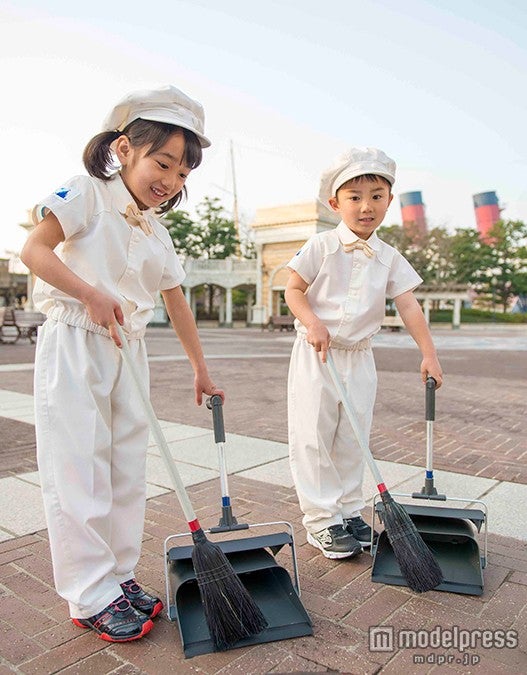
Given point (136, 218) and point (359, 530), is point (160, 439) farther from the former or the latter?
point (359, 530)

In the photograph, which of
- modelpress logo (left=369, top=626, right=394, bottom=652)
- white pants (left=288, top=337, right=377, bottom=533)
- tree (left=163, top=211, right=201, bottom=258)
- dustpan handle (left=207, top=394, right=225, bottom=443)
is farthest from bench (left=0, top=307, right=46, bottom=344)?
tree (left=163, top=211, right=201, bottom=258)

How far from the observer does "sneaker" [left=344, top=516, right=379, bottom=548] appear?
265cm

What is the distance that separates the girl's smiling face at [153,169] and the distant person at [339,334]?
787 millimetres

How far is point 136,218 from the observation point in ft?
6.57

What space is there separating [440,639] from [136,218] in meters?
1.75

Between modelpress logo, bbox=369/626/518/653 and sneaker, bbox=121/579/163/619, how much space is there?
0.76 meters

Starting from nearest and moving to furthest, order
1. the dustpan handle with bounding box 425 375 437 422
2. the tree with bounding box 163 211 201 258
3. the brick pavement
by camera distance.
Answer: the brick pavement
the dustpan handle with bounding box 425 375 437 422
the tree with bounding box 163 211 201 258

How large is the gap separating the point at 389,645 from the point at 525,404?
221 inches

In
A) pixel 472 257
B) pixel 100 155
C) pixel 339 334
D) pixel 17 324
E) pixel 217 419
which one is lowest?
pixel 217 419

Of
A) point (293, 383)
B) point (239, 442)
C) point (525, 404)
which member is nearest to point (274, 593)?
point (293, 383)

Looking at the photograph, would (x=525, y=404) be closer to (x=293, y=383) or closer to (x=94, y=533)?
(x=293, y=383)

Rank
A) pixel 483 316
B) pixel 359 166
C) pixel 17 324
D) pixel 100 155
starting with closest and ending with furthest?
pixel 100 155 < pixel 359 166 < pixel 17 324 < pixel 483 316

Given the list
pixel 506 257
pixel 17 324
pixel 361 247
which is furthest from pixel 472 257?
pixel 361 247

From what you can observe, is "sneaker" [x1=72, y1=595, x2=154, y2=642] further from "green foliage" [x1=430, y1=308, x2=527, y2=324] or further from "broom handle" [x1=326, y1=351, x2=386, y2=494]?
"green foliage" [x1=430, y1=308, x2=527, y2=324]
